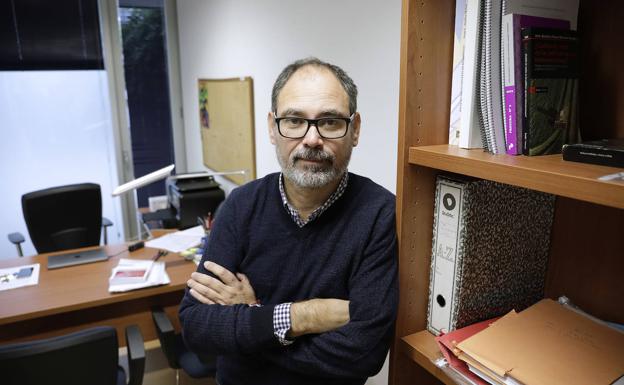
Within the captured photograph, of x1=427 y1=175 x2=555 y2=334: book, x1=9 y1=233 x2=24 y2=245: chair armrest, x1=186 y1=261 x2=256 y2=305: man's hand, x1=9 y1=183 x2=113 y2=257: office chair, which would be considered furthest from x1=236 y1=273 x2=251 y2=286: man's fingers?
x1=9 y1=233 x2=24 y2=245: chair armrest

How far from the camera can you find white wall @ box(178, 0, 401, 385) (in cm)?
174

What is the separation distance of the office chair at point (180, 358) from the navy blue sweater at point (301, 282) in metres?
0.75

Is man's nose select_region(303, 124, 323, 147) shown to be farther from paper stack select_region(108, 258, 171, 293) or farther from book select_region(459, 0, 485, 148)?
paper stack select_region(108, 258, 171, 293)

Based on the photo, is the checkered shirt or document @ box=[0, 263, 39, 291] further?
→ document @ box=[0, 263, 39, 291]

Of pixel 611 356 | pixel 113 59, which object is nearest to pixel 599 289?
pixel 611 356

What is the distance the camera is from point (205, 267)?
126 cm

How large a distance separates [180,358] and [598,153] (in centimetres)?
197

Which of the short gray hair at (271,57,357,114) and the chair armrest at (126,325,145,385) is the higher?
the short gray hair at (271,57,357,114)

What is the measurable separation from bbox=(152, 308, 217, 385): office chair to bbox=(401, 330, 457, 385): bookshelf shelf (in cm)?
136

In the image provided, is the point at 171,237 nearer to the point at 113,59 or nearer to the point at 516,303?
the point at 516,303

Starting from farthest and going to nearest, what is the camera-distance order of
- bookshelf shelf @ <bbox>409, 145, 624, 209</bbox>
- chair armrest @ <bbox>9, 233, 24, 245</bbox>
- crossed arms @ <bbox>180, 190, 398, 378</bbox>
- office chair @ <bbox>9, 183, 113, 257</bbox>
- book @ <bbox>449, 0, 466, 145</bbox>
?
chair armrest @ <bbox>9, 233, 24, 245</bbox> < office chair @ <bbox>9, 183, 113, 257</bbox> < crossed arms @ <bbox>180, 190, 398, 378</bbox> < book @ <bbox>449, 0, 466, 145</bbox> < bookshelf shelf @ <bbox>409, 145, 624, 209</bbox>

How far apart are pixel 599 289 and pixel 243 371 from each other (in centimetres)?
93

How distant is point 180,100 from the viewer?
15.4ft

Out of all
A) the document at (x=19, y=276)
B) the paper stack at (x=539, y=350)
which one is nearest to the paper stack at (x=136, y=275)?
the document at (x=19, y=276)
